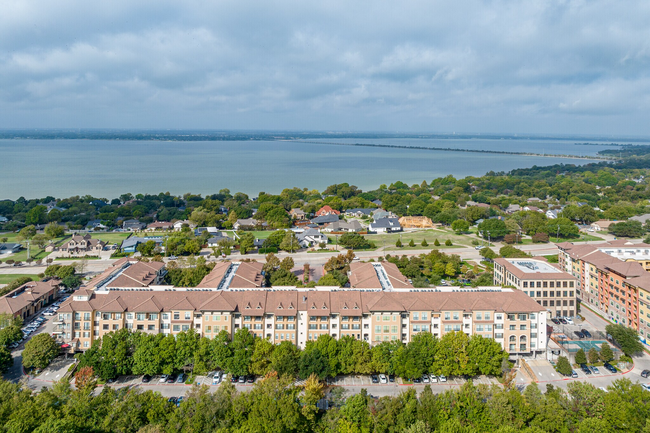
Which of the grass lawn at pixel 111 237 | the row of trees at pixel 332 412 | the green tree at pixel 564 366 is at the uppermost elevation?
the row of trees at pixel 332 412

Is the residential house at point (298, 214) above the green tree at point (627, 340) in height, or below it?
below

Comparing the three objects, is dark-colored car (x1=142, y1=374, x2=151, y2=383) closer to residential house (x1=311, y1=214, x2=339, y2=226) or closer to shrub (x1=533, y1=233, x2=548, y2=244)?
residential house (x1=311, y1=214, x2=339, y2=226)

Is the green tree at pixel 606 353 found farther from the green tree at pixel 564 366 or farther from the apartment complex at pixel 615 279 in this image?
the apartment complex at pixel 615 279

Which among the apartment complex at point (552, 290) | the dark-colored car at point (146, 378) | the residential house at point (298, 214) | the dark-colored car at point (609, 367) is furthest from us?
the residential house at point (298, 214)

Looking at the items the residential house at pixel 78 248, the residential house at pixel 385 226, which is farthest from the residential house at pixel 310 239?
the residential house at pixel 78 248

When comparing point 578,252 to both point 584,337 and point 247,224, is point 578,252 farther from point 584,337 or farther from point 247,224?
point 247,224

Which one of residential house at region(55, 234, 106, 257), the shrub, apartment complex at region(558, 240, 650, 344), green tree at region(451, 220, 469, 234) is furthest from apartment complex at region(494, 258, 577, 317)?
residential house at region(55, 234, 106, 257)

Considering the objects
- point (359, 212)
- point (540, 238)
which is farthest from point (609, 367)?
point (359, 212)
